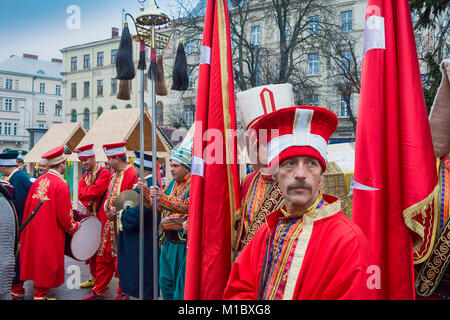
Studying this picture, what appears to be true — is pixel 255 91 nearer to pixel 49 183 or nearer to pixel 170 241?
pixel 170 241

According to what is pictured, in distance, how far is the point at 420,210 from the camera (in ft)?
7.34

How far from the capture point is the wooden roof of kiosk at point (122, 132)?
8674 mm

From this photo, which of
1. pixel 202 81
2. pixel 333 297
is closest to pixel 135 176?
pixel 202 81

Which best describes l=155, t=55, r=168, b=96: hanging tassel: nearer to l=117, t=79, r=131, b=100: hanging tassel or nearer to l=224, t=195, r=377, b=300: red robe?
l=117, t=79, r=131, b=100: hanging tassel

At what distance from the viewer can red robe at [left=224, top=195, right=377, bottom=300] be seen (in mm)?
1587

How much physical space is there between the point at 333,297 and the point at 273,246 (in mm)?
406

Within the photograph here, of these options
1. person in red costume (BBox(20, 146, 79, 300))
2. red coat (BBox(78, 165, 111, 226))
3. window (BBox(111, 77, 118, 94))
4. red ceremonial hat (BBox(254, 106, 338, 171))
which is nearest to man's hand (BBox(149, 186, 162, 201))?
red ceremonial hat (BBox(254, 106, 338, 171))

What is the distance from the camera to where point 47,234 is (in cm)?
580

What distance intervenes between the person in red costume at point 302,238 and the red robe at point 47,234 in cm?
457

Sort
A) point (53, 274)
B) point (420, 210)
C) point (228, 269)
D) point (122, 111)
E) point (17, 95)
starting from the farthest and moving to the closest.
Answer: point (17, 95)
point (122, 111)
point (53, 274)
point (228, 269)
point (420, 210)

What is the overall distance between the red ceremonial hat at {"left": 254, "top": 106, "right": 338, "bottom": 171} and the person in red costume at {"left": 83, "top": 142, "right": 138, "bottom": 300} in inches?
170

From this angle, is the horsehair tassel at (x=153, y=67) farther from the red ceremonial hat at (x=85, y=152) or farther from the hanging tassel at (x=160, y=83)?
the red ceremonial hat at (x=85, y=152)

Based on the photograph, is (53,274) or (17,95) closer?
(53,274)

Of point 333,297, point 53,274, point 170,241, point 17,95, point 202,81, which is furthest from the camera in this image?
point 17,95
